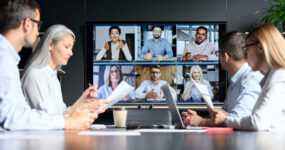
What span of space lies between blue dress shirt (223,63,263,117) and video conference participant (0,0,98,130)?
116cm

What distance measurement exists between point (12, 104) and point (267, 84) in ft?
4.54

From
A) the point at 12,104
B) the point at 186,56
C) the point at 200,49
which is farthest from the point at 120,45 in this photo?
the point at 12,104

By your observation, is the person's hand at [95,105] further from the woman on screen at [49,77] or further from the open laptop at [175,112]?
the open laptop at [175,112]

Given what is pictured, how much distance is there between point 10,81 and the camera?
217 cm

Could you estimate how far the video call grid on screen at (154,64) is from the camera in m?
5.95

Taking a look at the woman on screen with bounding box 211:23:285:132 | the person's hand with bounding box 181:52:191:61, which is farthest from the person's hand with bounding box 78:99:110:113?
the person's hand with bounding box 181:52:191:61

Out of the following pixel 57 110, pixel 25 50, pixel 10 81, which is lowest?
pixel 57 110

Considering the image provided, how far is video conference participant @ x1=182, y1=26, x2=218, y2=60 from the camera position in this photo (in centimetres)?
601

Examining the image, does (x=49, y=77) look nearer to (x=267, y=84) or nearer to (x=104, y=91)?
(x=267, y=84)

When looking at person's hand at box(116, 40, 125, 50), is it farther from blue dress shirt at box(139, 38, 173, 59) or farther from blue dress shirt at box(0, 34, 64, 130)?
blue dress shirt at box(0, 34, 64, 130)

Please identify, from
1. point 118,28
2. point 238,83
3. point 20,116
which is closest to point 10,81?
point 20,116

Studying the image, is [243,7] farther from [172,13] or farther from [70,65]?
[70,65]

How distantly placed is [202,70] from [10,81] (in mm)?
4103

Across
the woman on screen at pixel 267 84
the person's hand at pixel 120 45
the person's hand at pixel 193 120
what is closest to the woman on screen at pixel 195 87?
the person's hand at pixel 120 45
